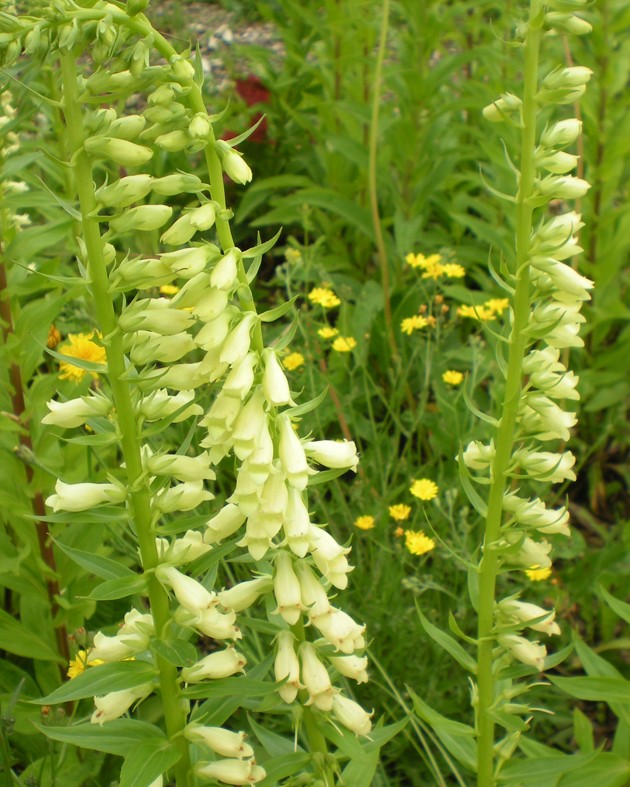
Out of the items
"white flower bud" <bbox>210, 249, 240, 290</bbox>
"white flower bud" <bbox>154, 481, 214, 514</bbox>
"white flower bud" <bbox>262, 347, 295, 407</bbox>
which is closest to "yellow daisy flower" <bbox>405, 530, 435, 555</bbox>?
"white flower bud" <bbox>154, 481, 214, 514</bbox>

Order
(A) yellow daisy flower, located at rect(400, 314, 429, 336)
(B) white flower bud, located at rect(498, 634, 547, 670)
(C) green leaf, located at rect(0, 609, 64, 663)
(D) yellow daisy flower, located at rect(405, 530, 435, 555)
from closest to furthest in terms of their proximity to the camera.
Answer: (B) white flower bud, located at rect(498, 634, 547, 670) → (C) green leaf, located at rect(0, 609, 64, 663) → (D) yellow daisy flower, located at rect(405, 530, 435, 555) → (A) yellow daisy flower, located at rect(400, 314, 429, 336)

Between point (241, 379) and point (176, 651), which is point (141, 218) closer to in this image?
point (241, 379)

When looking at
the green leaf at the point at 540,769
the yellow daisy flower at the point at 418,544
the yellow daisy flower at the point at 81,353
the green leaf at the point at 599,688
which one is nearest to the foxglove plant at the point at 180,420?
the green leaf at the point at 540,769

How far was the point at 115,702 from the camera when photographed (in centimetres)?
183

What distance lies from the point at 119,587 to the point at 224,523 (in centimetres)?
23

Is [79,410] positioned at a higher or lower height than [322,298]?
higher

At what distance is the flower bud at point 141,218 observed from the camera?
162 centimetres

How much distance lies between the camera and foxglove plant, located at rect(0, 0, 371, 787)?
5.00ft

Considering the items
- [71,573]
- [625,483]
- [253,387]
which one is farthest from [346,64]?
[253,387]

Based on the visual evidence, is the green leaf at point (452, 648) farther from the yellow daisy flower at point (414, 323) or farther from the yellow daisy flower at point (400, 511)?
the yellow daisy flower at point (414, 323)

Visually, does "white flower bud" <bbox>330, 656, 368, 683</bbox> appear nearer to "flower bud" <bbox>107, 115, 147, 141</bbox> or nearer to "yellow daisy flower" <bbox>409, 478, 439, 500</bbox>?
"flower bud" <bbox>107, 115, 147, 141</bbox>

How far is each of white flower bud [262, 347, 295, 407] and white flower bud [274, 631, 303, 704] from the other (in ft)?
1.62

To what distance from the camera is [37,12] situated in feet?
4.80

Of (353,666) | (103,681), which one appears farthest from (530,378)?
(103,681)
